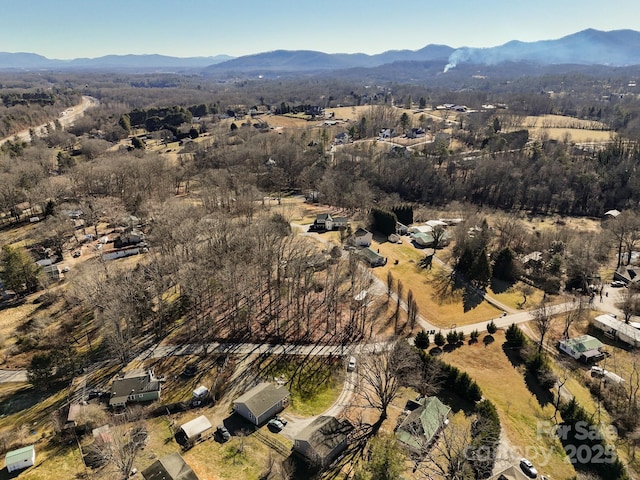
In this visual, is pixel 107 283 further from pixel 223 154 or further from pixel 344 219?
pixel 223 154

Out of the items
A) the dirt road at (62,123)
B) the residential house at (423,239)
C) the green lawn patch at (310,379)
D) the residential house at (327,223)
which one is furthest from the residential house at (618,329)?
the dirt road at (62,123)

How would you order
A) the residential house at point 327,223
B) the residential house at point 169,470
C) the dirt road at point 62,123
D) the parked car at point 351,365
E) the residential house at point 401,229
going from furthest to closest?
the dirt road at point 62,123, the residential house at point 401,229, the residential house at point 327,223, the parked car at point 351,365, the residential house at point 169,470

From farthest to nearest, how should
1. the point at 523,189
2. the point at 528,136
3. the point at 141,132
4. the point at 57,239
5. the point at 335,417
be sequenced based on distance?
the point at 141,132 < the point at 528,136 < the point at 523,189 < the point at 57,239 < the point at 335,417

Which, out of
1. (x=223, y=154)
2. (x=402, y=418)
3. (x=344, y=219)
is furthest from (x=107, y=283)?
(x=223, y=154)

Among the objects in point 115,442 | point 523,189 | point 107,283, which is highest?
point 107,283

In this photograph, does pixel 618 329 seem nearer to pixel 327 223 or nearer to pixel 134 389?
pixel 327 223

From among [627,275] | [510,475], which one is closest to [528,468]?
[510,475]

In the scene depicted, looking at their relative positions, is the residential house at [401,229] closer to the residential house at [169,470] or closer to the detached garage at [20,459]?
the residential house at [169,470]
